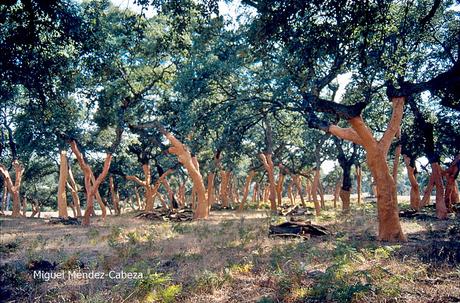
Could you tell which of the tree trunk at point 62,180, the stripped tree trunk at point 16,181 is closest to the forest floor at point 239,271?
the tree trunk at point 62,180

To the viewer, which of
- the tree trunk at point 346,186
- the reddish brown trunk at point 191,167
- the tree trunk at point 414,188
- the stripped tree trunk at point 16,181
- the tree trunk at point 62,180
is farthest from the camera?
the stripped tree trunk at point 16,181

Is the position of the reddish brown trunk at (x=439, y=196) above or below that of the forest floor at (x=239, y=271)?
above

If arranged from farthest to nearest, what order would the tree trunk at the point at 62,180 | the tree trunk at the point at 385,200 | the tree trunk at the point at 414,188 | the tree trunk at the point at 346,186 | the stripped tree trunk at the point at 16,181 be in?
the stripped tree trunk at the point at 16,181, the tree trunk at the point at 414,188, the tree trunk at the point at 346,186, the tree trunk at the point at 62,180, the tree trunk at the point at 385,200

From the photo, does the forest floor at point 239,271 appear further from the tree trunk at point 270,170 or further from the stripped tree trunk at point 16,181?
the stripped tree trunk at point 16,181

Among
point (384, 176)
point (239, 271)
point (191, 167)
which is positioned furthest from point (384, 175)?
point (191, 167)

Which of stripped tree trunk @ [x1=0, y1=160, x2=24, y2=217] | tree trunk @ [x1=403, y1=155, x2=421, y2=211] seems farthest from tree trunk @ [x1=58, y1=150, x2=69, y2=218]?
tree trunk @ [x1=403, y1=155, x2=421, y2=211]

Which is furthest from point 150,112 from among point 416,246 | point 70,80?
point 416,246

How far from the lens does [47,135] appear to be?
65.4 ft

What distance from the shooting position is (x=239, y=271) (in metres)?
6.65

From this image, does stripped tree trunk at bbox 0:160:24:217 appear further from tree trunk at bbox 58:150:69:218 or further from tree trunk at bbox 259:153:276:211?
tree trunk at bbox 259:153:276:211

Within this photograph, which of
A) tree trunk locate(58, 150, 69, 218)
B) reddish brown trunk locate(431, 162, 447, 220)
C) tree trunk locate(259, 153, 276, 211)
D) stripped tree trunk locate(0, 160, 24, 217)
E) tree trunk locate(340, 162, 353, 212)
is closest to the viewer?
reddish brown trunk locate(431, 162, 447, 220)

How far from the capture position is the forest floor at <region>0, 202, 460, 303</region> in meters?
5.08

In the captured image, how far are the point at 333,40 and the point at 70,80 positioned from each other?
7.53 m

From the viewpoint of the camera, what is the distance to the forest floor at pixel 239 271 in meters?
5.08
